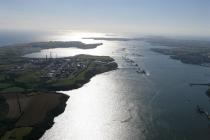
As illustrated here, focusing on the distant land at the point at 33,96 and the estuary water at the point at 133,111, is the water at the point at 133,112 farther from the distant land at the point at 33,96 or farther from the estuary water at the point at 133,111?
the distant land at the point at 33,96

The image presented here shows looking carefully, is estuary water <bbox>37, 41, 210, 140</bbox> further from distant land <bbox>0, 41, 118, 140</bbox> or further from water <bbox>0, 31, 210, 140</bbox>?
distant land <bbox>0, 41, 118, 140</bbox>

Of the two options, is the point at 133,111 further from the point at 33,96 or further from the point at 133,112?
the point at 33,96

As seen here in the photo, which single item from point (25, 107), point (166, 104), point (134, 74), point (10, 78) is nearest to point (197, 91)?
point (166, 104)

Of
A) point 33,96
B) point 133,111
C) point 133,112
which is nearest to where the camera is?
point 133,112

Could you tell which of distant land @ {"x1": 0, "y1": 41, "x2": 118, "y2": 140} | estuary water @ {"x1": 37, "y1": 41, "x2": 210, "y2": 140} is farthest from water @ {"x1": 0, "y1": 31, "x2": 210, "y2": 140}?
distant land @ {"x1": 0, "y1": 41, "x2": 118, "y2": 140}

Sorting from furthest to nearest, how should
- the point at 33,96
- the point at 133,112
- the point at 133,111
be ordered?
1. the point at 33,96
2. the point at 133,111
3. the point at 133,112

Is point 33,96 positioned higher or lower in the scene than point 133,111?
higher

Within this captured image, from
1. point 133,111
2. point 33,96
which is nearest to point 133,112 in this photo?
point 133,111

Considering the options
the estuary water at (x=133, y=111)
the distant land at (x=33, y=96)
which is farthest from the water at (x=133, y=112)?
the distant land at (x=33, y=96)
